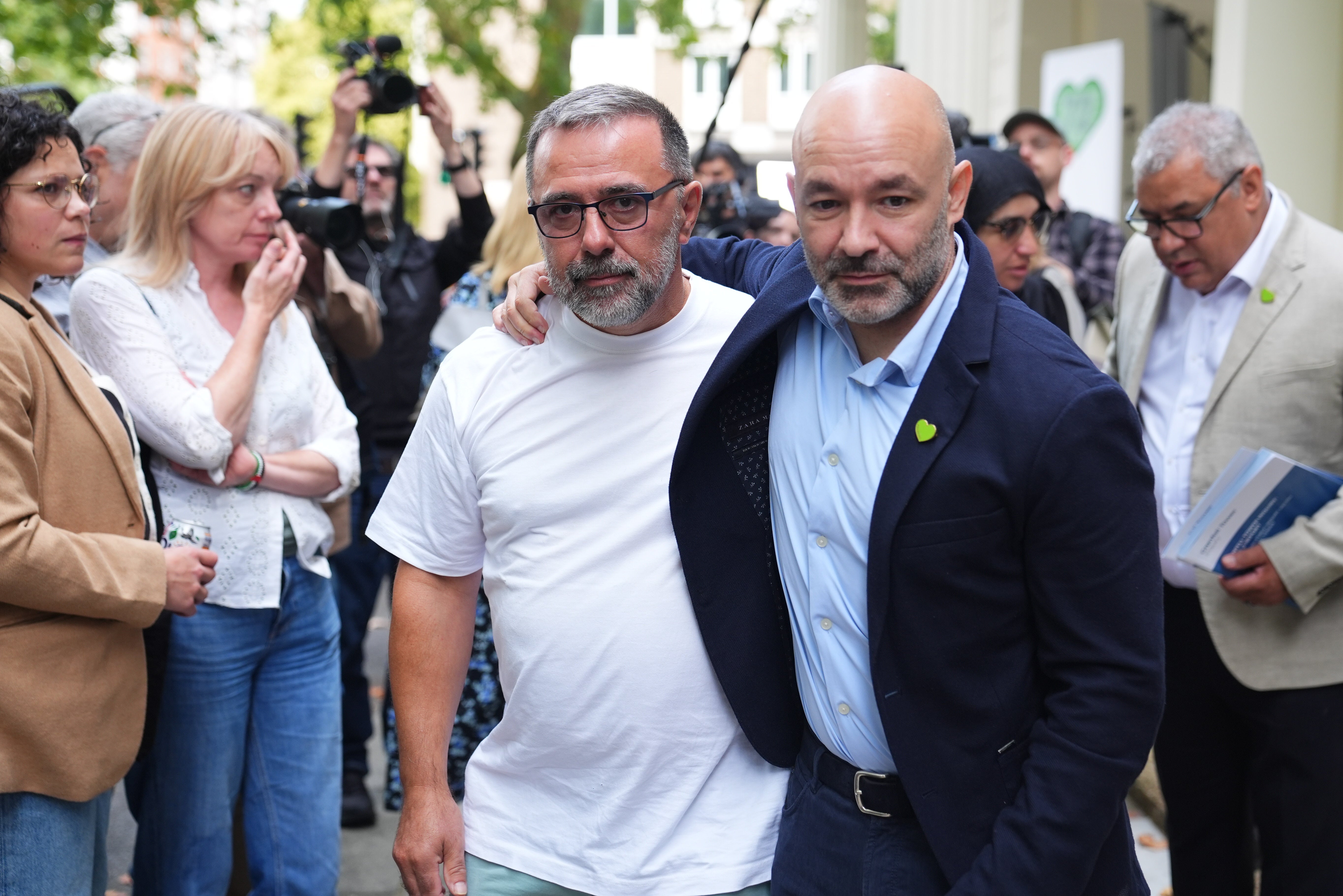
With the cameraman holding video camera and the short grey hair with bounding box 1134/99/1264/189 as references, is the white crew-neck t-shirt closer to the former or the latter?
the short grey hair with bounding box 1134/99/1264/189

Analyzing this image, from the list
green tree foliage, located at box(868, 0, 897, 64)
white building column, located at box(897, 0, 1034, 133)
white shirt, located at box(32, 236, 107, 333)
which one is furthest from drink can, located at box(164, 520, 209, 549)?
green tree foliage, located at box(868, 0, 897, 64)

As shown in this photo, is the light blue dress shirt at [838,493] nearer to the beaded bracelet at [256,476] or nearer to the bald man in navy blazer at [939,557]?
the bald man in navy blazer at [939,557]

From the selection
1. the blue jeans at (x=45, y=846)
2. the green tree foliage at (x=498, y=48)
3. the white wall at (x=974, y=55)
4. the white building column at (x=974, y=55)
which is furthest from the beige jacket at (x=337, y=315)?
the green tree foliage at (x=498, y=48)

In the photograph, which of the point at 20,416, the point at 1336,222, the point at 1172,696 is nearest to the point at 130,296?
the point at 20,416

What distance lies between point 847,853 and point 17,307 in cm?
197

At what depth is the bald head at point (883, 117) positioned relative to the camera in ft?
6.49

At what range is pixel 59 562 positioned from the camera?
8.23 feet

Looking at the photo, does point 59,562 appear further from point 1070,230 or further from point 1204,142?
point 1070,230

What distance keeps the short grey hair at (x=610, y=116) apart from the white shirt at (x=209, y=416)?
48.7 inches

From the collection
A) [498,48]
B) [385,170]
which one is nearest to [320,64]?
[498,48]

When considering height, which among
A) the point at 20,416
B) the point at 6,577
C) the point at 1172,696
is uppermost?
the point at 20,416

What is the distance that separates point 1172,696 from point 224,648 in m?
2.53

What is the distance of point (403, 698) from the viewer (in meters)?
2.44

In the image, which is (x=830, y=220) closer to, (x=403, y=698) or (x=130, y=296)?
(x=403, y=698)
